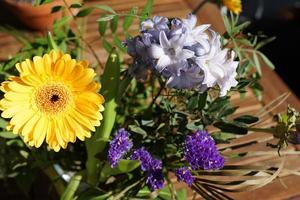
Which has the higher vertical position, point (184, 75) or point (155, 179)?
point (184, 75)

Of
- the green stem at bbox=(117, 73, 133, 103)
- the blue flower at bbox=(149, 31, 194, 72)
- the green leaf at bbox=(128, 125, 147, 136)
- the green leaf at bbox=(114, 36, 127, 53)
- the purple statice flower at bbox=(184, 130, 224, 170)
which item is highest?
the blue flower at bbox=(149, 31, 194, 72)

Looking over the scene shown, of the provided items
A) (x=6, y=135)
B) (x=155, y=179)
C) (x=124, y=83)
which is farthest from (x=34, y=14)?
(x=155, y=179)

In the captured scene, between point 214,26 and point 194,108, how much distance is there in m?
0.50

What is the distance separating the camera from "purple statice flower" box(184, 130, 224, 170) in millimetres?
606

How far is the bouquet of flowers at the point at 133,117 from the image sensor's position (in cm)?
57

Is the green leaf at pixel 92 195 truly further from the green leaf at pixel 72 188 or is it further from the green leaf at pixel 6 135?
the green leaf at pixel 6 135

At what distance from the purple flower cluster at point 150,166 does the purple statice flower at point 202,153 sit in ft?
0.16

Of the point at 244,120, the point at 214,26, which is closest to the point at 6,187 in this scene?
the point at 244,120

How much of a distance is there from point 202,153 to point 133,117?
0.66ft

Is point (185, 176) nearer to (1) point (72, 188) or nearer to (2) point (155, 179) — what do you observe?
(2) point (155, 179)

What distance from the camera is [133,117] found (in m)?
0.78

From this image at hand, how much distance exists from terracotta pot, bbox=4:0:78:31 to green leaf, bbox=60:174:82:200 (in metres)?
0.47

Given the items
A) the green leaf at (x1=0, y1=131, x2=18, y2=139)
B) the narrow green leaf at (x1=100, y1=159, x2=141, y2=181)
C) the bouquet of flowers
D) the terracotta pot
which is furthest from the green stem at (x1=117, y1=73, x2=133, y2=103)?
the terracotta pot

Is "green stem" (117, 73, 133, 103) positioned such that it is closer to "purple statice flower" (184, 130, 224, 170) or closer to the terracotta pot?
"purple statice flower" (184, 130, 224, 170)
